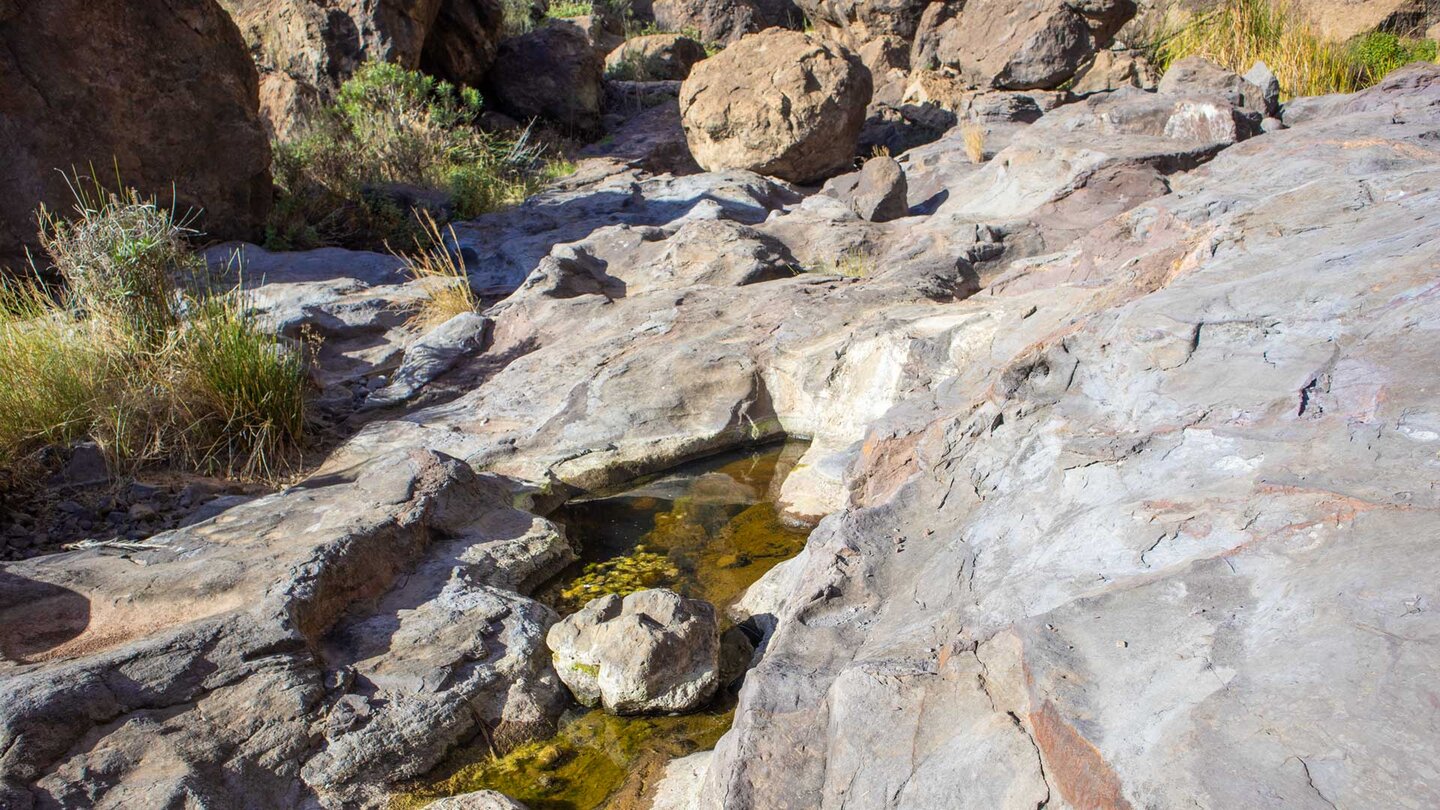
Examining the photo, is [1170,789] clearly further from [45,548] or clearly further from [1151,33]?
[1151,33]

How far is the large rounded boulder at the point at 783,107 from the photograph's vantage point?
403 inches

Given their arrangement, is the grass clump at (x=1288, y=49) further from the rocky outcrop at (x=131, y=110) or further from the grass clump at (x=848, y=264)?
the rocky outcrop at (x=131, y=110)

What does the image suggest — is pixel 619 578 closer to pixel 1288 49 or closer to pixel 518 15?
pixel 1288 49

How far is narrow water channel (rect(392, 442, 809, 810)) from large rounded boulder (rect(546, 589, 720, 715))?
0.22 feet

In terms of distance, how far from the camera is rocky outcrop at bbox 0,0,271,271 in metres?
7.47

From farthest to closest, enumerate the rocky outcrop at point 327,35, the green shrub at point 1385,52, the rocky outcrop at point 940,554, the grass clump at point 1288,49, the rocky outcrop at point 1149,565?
the rocky outcrop at point 327,35
the green shrub at point 1385,52
the grass clump at point 1288,49
the rocky outcrop at point 940,554
the rocky outcrop at point 1149,565

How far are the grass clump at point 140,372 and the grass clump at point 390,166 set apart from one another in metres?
3.45

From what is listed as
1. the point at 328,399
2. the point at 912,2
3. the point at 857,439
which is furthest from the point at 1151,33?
the point at 328,399

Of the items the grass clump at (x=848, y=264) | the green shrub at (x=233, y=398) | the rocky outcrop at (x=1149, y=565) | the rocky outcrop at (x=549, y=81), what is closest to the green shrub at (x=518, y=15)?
the rocky outcrop at (x=549, y=81)

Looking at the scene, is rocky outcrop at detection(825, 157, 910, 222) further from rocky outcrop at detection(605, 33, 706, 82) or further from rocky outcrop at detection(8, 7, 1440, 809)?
rocky outcrop at detection(605, 33, 706, 82)

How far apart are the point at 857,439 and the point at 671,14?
51.3 ft

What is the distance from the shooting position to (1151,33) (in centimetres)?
1351

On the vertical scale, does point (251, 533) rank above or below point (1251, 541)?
below

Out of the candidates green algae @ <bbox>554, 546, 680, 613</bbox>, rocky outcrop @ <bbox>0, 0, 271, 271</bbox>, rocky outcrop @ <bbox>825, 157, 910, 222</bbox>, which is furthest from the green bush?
rocky outcrop @ <bbox>825, 157, 910, 222</bbox>
